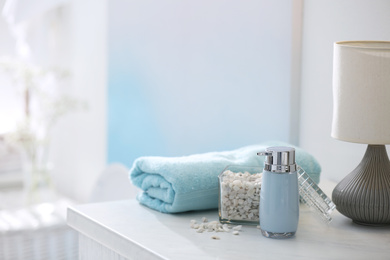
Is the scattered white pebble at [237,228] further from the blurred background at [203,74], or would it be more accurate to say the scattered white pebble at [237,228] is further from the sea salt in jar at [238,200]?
the blurred background at [203,74]

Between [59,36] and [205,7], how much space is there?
1.63 meters

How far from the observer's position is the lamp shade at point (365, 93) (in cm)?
78

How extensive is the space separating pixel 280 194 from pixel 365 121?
17cm

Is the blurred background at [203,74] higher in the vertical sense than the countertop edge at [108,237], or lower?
higher

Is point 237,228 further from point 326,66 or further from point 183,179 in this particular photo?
point 326,66

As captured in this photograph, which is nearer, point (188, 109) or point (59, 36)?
point (188, 109)

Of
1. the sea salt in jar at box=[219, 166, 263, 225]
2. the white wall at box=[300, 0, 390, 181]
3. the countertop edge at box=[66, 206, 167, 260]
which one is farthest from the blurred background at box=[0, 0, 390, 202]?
the countertop edge at box=[66, 206, 167, 260]

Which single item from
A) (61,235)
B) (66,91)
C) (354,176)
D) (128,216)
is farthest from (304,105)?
(66,91)

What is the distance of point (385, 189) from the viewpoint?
0.82 meters

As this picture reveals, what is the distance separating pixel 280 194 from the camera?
781 mm

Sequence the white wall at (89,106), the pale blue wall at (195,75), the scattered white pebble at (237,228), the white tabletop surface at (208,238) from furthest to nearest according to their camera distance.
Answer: the white wall at (89,106)
the pale blue wall at (195,75)
the scattered white pebble at (237,228)
the white tabletop surface at (208,238)

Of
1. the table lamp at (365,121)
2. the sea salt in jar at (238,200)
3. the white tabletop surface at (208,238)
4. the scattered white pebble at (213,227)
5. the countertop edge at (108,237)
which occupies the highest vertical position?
the table lamp at (365,121)

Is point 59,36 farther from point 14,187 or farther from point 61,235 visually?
point 61,235

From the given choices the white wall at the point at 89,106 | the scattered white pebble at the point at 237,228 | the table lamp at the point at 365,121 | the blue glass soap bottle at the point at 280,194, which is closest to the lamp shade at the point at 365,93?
the table lamp at the point at 365,121
